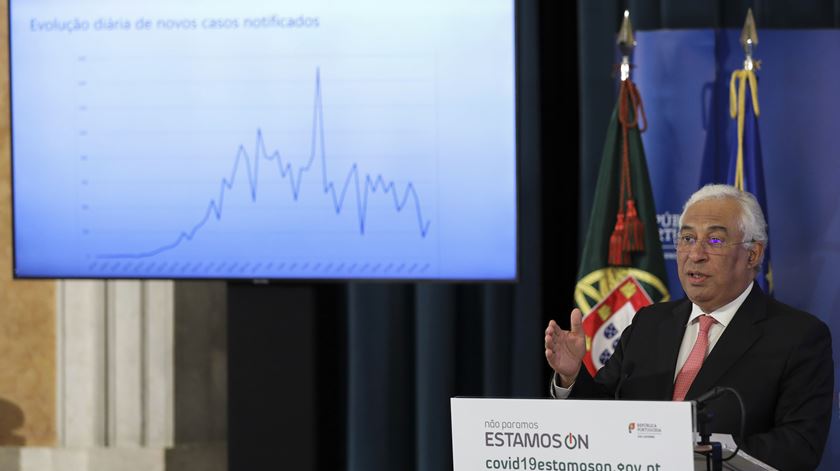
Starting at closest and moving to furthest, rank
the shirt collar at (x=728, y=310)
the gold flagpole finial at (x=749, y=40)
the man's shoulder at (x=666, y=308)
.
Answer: the shirt collar at (x=728, y=310) < the man's shoulder at (x=666, y=308) < the gold flagpole finial at (x=749, y=40)

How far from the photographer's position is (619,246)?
12.5 ft

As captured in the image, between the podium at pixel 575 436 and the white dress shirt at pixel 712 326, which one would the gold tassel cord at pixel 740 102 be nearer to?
the white dress shirt at pixel 712 326

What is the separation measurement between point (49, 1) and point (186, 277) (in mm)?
1099

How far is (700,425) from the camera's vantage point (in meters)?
→ 2.17

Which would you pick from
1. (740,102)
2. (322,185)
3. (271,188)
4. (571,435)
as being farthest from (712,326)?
(271,188)

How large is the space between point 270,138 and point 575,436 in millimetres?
2096

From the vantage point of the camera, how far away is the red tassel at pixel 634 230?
3807mm

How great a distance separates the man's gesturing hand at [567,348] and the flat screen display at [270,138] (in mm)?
1055

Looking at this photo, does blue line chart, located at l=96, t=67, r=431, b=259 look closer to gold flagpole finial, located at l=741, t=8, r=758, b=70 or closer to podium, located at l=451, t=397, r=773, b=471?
gold flagpole finial, located at l=741, t=8, r=758, b=70

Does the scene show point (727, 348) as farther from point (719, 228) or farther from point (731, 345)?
point (719, 228)

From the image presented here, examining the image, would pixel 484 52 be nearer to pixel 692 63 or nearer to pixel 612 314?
pixel 692 63

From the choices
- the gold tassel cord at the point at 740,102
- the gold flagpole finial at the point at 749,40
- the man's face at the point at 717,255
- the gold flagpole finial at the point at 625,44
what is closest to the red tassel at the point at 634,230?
the gold tassel cord at the point at 740,102

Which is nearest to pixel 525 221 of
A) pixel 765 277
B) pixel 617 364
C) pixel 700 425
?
pixel 765 277

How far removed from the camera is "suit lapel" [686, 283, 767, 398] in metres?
2.85
